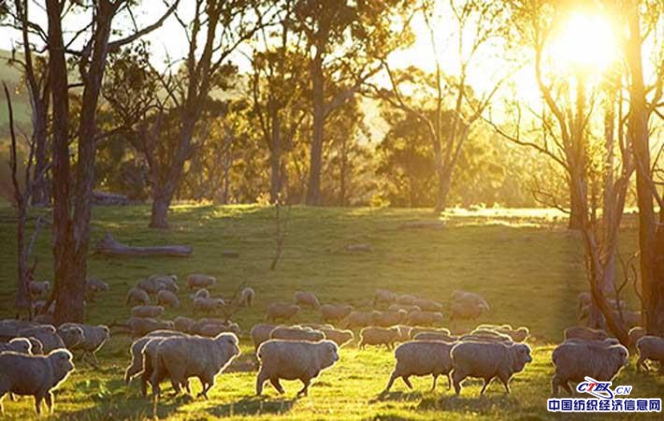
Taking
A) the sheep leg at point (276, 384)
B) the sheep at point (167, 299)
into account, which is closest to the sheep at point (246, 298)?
the sheep at point (167, 299)

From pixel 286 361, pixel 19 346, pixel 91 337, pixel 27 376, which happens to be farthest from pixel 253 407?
pixel 91 337

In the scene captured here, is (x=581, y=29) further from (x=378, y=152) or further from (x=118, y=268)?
(x=378, y=152)

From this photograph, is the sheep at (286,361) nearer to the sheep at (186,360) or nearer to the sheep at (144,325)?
the sheep at (186,360)

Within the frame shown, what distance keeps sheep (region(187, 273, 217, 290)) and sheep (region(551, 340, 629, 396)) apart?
20.9 metres

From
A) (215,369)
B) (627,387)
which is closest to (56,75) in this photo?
(215,369)

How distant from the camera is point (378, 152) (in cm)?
8625

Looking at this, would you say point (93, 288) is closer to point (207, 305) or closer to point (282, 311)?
point (207, 305)

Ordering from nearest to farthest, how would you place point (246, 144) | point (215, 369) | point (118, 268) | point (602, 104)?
point (215, 369), point (602, 104), point (118, 268), point (246, 144)

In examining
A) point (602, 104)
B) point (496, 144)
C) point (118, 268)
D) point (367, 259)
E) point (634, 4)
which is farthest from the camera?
point (496, 144)

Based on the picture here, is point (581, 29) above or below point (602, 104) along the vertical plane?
above

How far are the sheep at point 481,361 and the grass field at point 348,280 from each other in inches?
14.4

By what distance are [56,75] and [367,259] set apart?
20.9 m

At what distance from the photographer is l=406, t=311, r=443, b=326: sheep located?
28047 millimetres

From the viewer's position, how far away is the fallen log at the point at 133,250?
4169 centimetres
